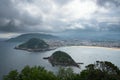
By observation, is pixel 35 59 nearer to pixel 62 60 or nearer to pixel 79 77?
pixel 62 60

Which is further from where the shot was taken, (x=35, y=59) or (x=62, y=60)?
(x=35, y=59)

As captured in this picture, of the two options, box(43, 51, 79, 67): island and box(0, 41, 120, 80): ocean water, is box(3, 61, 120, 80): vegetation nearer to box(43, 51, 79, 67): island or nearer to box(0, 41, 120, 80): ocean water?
box(0, 41, 120, 80): ocean water

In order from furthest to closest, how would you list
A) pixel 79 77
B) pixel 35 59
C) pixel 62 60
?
pixel 35 59, pixel 62 60, pixel 79 77

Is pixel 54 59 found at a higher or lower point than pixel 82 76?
lower

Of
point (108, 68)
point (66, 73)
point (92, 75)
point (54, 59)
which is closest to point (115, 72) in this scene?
point (108, 68)

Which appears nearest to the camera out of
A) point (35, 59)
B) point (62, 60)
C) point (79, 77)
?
point (79, 77)

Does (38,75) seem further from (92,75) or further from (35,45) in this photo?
(35,45)

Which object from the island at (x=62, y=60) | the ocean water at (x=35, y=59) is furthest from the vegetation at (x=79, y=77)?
the island at (x=62, y=60)

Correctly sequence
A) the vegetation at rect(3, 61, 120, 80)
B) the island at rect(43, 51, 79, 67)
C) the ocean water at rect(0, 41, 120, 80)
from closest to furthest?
the vegetation at rect(3, 61, 120, 80) → the ocean water at rect(0, 41, 120, 80) → the island at rect(43, 51, 79, 67)

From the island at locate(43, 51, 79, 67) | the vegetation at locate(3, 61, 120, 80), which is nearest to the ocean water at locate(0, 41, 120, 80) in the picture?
the island at locate(43, 51, 79, 67)

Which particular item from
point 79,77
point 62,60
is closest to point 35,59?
point 62,60

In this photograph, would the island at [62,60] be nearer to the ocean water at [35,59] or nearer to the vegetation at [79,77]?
the ocean water at [35,59]
